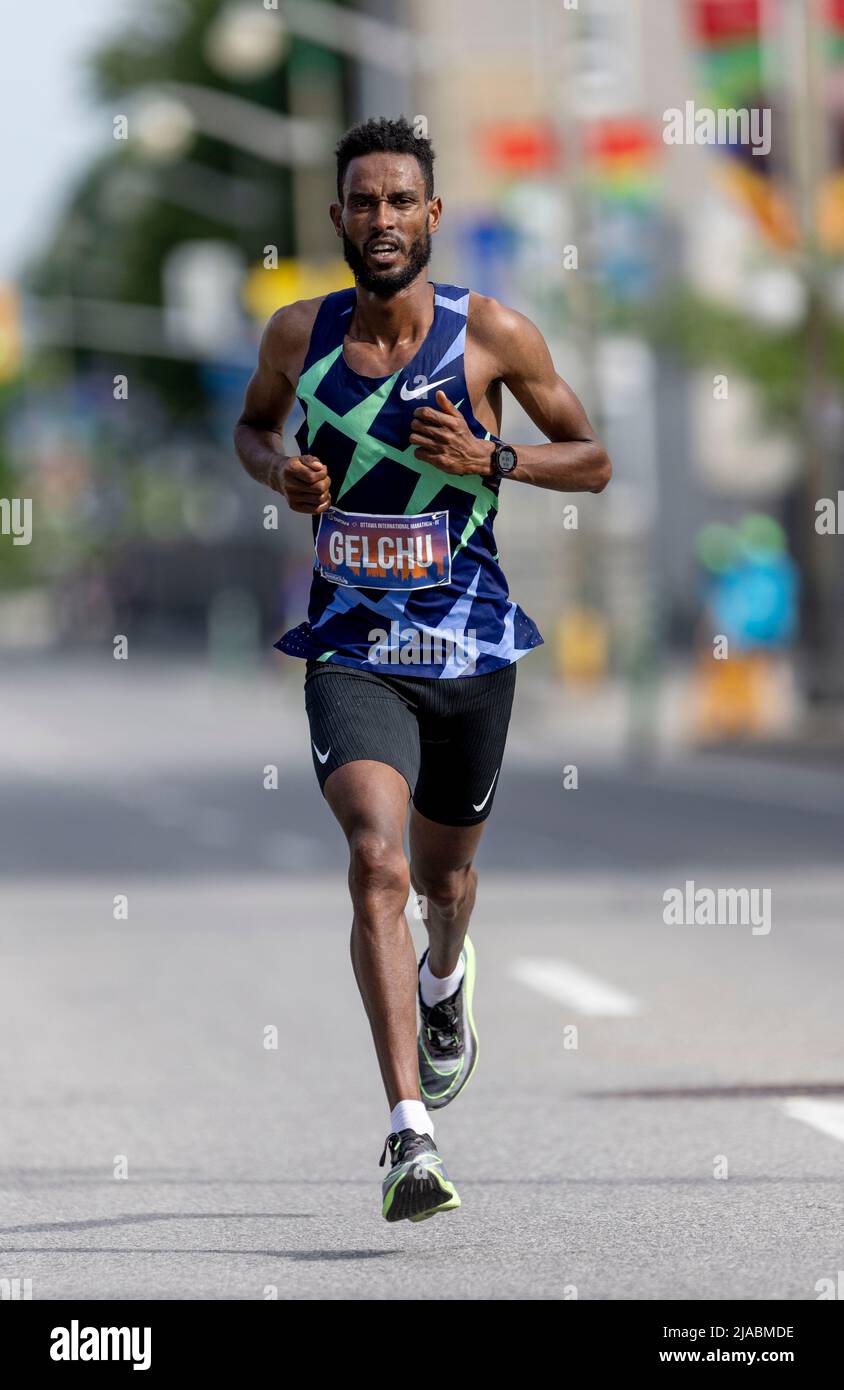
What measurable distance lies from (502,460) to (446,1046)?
1532 mm

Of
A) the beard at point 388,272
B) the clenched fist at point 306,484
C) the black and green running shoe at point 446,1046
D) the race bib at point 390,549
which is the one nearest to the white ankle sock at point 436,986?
the black and green running shoe at point 446,1046

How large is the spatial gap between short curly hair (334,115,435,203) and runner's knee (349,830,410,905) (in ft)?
4.28

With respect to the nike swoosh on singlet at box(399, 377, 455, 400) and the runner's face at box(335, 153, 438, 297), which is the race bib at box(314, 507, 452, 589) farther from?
the runner's face at box(335, 153, 438, 297)

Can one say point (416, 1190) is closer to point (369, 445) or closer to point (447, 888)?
point (447, 888)

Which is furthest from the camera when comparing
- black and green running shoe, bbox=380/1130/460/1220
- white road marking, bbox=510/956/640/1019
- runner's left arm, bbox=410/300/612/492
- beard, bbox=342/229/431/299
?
white road marking, bbox=510/956/640/1019

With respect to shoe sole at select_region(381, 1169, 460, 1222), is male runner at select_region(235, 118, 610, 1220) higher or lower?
higher

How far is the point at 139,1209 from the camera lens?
682cm

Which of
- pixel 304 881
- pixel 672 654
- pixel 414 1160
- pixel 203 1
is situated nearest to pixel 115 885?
pixel 304 881

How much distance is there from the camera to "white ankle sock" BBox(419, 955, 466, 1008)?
7172mm

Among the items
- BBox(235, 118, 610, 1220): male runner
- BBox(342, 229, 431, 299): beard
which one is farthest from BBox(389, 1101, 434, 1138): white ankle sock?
BBox(342, 229, 431, 299): beard

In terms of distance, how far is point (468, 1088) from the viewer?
345 inches

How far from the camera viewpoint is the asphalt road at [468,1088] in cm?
610

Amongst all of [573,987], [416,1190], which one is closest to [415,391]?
[416,1190]

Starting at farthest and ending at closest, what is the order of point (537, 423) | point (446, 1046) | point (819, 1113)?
point (819, 1113) → point (446, 1046) → point (537, 423)
